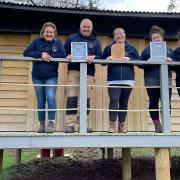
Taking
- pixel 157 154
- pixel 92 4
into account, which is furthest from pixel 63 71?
pixel 92 4

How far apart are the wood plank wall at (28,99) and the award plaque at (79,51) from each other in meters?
2.42

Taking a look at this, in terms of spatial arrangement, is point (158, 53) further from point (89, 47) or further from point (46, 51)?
point (46, 51)

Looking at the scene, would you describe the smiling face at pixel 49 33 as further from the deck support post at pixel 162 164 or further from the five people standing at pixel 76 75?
the deck support post at pixel 162 164

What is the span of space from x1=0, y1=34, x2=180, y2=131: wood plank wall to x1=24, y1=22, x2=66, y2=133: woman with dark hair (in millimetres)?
2206

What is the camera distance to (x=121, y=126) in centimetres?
654

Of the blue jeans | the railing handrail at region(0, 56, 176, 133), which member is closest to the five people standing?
the blue jeans

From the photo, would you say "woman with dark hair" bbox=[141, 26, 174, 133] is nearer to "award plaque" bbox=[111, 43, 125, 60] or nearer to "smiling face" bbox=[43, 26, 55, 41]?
"award plaque" bbox=[111, 43, 125, 60]

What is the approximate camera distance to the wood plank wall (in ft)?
28.5

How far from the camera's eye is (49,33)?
6.46 metres

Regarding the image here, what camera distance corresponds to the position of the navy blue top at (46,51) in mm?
6391

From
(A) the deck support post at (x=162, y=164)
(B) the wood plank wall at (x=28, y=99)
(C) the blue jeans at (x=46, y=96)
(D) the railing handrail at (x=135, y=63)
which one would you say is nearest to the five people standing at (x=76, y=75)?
(C) the blue jeans at (x=46, y=96)

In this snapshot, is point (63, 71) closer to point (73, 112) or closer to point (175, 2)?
point (73, 112)

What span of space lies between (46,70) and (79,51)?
0.62 meters

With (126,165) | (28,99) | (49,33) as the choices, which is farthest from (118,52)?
(126,165)
